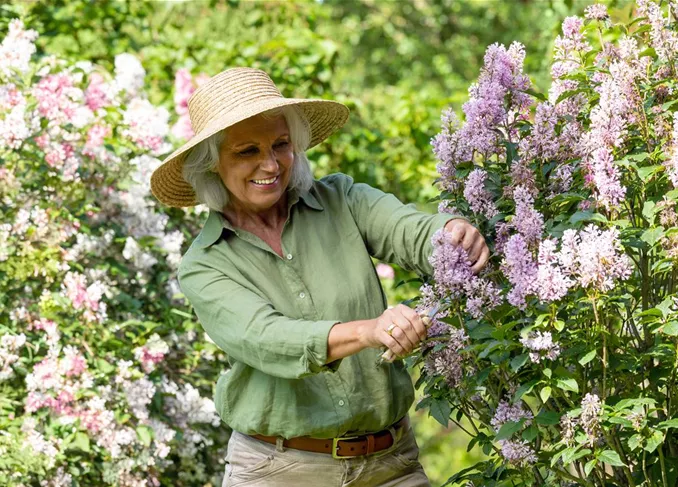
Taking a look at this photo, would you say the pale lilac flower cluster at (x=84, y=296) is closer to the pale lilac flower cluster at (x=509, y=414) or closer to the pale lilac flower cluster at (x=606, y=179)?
the pale lilac flower cluster at (x=509, y=414)

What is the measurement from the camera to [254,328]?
271 cm

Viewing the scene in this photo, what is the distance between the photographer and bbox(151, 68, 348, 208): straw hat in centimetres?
292

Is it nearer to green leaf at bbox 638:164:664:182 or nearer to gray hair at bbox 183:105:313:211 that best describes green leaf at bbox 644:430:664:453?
green leaf at bbox 638:164:664:182

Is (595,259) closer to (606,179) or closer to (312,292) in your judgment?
(606,179)

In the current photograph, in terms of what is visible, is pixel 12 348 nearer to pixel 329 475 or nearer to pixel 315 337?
pixel 329 475

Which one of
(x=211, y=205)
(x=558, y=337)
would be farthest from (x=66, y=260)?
(x=558, y=337)

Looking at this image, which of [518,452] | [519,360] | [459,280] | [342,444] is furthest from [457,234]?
[342,444]

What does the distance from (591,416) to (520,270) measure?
0.33 m

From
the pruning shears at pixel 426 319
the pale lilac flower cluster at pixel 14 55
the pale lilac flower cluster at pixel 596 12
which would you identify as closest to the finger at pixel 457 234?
the pruning shears at pixel 426 319

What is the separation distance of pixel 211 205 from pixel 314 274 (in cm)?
34

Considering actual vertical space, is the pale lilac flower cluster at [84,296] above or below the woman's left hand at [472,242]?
below

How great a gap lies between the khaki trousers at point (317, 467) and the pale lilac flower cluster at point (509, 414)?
0.51m

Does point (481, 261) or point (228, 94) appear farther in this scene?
point (228, 94)

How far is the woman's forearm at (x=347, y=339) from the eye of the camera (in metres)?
2.49
